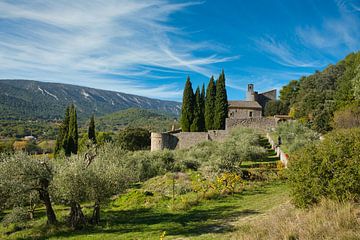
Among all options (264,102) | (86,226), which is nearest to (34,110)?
A: (264,102)

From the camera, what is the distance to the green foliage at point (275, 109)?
170ft

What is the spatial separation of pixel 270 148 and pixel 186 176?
1085cm

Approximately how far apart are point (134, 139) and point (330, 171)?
41.7 metres

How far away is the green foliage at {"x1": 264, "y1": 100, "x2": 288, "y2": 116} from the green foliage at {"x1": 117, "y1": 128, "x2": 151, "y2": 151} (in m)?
23.1

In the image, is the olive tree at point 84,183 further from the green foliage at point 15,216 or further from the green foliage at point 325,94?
the green foliage at point 325,94

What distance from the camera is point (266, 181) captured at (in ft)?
54.7

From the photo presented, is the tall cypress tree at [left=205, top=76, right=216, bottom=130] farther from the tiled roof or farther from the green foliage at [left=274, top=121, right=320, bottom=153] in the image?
the green foliage at [left=274, top=121, right=320, bottom=153]

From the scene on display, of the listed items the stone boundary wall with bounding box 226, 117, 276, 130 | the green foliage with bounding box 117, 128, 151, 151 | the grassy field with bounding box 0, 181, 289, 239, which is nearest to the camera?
the grassy field with bounding box 0, 181, 289, 239

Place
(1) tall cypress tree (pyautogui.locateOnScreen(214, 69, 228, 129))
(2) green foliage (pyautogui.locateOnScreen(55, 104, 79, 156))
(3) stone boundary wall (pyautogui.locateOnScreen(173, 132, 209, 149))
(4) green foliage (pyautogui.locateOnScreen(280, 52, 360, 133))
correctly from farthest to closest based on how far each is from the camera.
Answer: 1. (2) green foliage (pyautogui.locateOnScreen(55, 104, 79, 156))
2. (1) tall cypress tree (pyautogui.locateOnScreen(214, 69, 228, 129))
3. (3) stone boundary wall (pyautogui.locateOnScreen(173, 132, 209, 149))
4. (4) green foliage (pyautogui.locateOnScreen(280, 52, 360, 133))

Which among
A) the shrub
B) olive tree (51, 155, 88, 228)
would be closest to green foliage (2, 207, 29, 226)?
olive tree (51, 155, 88, 228)

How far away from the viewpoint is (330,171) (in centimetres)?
740

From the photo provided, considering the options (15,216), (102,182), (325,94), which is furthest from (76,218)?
(325,94)

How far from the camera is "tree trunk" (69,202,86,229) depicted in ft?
39.6

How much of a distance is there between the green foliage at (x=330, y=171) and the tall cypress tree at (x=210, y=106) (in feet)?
94.5
